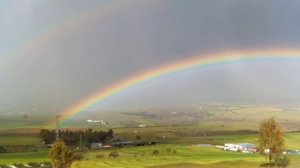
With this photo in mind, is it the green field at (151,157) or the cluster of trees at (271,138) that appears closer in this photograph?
the cluster of trees at (271,138)

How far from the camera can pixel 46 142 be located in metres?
108

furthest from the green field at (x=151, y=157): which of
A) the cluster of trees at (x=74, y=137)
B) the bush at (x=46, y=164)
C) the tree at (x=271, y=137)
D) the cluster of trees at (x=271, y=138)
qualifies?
the tree at (x=271, y=137)

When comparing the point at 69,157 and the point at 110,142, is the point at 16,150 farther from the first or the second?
the point at 69,157

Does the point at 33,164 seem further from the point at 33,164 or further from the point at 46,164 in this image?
the point at 46,164

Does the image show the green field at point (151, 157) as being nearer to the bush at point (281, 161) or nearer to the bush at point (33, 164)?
the bush at point (33, 164)

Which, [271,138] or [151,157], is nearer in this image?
[271,138]

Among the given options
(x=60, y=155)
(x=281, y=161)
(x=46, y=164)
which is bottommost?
(x=46, y=164)

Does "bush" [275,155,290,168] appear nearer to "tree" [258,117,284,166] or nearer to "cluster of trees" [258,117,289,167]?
"cluster of trees" [258,117,289,167]

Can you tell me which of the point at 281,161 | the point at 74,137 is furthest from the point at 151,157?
the point at 74,137

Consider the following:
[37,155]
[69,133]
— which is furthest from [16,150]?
[69,133]

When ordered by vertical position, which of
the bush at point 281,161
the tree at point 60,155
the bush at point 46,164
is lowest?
the bush at point 46,164

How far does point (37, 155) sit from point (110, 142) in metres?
35.4

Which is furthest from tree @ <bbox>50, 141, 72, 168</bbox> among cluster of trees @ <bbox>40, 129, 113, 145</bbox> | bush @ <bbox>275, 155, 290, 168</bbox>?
cluster of trees @ <bbox>40, 129, 113, 145</bbox>

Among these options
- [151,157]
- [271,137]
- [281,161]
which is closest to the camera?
[271,137]
